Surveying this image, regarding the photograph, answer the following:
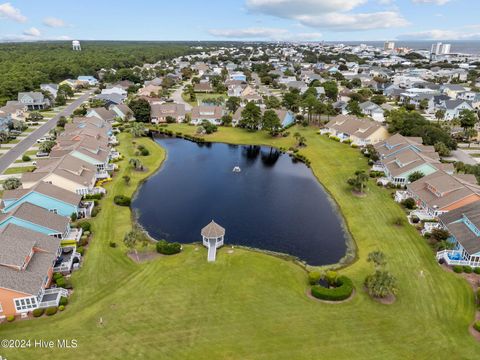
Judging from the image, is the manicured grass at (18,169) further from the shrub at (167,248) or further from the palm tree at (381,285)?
the palm tree at (381,285)

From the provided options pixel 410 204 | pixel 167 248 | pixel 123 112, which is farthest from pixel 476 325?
pixel 123 112

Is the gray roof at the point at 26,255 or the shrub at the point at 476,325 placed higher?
the gray roof at the point at 26,255

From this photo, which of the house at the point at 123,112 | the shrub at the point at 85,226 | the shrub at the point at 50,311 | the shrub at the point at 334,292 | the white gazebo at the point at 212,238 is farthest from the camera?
the house at the point at 123,112

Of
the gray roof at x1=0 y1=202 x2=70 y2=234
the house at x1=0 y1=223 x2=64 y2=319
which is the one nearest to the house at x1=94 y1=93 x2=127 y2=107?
the gray roof at x1=0 y1=202 x2=70 y2=234

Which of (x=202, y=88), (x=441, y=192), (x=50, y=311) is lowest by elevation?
(x=202, y=88)

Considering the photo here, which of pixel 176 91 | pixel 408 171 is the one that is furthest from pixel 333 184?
pixel 176 91

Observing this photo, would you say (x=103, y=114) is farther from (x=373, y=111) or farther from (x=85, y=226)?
(x=373, y=111)

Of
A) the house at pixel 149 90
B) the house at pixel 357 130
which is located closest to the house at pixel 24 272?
the house at pixel 357 130
